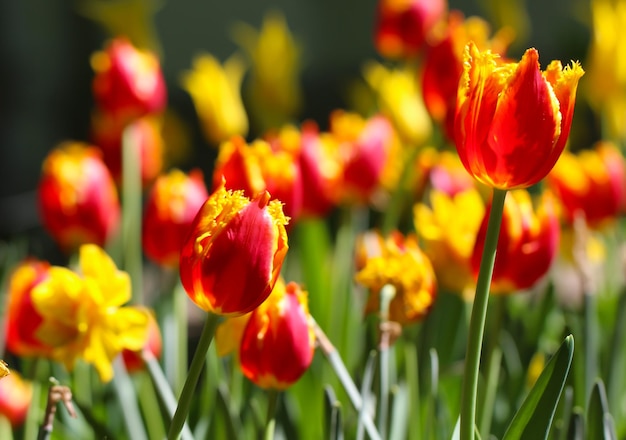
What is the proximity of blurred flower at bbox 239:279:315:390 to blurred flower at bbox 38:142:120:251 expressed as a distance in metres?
0.54

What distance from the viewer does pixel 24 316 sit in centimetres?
87

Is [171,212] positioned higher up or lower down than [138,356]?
higher up

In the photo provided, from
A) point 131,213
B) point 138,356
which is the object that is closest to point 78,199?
point 131,213

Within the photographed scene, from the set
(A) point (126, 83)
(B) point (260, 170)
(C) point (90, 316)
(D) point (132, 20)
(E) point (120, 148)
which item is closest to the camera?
(C) point (90, 316)

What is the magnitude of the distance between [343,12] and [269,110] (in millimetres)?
4488

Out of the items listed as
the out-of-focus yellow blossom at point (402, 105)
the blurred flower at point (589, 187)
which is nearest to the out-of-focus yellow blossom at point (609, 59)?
the out-of-focus yellow blossom at point (402, 105)

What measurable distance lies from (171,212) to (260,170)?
19 centimetres

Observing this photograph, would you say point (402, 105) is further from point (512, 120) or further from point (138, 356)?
point (512, 120)

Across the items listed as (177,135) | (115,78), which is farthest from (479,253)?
(177,135)

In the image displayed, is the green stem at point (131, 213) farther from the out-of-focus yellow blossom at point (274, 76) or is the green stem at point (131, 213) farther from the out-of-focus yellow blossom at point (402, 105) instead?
the out-of-focus yellow blossom at point (274, 76)

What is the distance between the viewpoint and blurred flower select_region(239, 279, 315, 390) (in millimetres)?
691

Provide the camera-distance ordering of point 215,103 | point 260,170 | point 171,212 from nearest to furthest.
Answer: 1. point 260,170
2. point 171,212
3. point 215,103

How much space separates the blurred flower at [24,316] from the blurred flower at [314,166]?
0.30 meters

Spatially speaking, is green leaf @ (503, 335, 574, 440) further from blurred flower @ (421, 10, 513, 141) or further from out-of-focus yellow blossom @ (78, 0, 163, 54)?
out-of-focus yellow blossom @ (78, 0, 163, 54)
